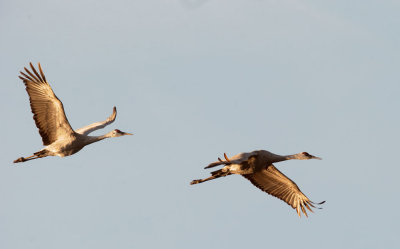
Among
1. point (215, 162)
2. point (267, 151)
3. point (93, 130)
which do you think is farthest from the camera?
point (93, 130)

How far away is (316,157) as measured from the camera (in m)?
34.9

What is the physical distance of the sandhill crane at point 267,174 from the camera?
3403 cm

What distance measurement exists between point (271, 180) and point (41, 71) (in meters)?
8.18

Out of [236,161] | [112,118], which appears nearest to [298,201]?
[236,161]

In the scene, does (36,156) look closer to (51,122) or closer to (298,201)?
(51,122)

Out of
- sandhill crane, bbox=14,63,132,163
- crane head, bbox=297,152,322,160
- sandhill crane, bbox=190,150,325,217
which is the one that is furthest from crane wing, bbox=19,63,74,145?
crane head, bbox=297,152,322,160

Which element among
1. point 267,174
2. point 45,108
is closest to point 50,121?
point 45,108

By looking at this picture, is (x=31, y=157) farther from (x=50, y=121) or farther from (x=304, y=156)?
(x=304, y=156)

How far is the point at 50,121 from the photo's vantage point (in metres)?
34.9

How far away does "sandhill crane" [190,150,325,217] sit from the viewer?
1340 inches

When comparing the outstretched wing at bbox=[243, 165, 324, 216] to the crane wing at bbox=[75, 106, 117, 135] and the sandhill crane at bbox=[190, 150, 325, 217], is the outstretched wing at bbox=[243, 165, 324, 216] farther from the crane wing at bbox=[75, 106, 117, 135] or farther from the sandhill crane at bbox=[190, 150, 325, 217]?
the crane wing at bbox=[75, 106, 117, 135]

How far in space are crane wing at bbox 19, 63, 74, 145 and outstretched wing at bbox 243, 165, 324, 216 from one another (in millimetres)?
6227

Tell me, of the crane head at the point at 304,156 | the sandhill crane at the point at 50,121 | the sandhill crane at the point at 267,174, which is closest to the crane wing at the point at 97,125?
the sandhill crane at the point at 50,121

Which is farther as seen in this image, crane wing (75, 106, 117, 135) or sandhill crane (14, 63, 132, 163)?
crane wing (75, 106, 117, 135)
